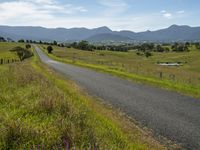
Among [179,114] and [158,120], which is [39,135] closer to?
[158,120]

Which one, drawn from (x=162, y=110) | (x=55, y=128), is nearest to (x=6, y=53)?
(x=162, y=110)

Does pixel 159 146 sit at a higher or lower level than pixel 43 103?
lower

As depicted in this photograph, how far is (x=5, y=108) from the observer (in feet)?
34.9

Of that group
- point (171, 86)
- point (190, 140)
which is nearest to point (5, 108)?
point (190, 140)

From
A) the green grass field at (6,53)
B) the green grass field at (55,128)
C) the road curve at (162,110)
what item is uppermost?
the green grass field at (55,128)

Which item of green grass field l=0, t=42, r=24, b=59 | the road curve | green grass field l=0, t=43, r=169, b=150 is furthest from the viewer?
green grass field l=0, t=42, r=24, b=59

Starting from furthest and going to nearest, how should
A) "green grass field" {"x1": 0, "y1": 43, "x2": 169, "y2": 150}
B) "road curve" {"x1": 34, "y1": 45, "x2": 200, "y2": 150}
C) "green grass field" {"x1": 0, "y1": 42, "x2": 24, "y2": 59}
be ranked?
"green grass field" {"x1": 0, "y1": 42, "x2": 24, "y2": 59} → "road curve" {"x1": 34, "y1": 45, "x2": 200, "y2": 150} → "green grass field" {"x1": 0, "y1": 43, "x2": 169, "y2": 150}

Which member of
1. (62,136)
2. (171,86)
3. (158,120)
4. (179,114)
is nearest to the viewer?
(62,136)

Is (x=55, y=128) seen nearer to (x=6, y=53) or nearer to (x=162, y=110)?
(x=162, y=110)

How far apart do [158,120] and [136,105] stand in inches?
129

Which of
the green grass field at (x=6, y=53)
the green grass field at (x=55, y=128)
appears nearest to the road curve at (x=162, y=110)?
the green grass field at (x=55, y=128)

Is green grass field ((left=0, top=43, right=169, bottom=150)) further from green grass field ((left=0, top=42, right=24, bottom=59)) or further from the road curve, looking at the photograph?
green grass field ((left=0, top=42, right=24, bottom=59))

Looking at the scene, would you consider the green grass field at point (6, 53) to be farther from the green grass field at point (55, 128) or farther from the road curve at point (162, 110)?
the green grass field at point (55, 128)

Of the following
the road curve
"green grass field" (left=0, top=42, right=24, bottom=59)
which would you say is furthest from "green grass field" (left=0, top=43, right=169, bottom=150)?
"green grass field" (left=0, top=42, right=24, bottom=59)
